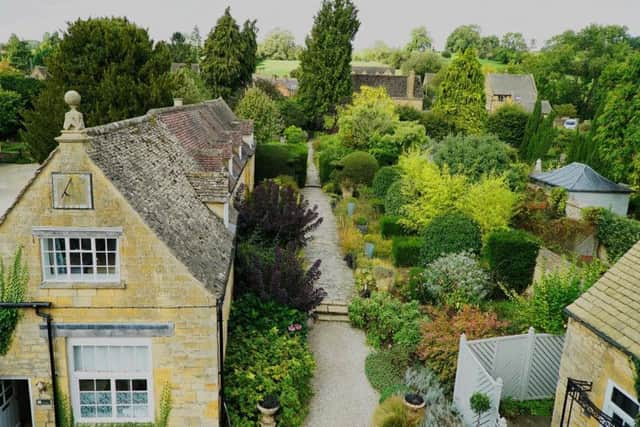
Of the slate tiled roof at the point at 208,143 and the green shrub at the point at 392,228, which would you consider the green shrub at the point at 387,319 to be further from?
the green shrub at the point at 392,228

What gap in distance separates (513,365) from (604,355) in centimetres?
389

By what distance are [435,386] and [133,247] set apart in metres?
8.83

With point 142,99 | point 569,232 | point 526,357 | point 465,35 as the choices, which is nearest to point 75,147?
point 526,357

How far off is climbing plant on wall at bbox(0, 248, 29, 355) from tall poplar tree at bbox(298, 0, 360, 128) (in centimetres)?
5083

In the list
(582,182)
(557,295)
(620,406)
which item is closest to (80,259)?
(620,406)

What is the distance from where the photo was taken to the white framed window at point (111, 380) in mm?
10859

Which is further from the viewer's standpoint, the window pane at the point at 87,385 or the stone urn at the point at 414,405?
the stone urn at the point at 414,405

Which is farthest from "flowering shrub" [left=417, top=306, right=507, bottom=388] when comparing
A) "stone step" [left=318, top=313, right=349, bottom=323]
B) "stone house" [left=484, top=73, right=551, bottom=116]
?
"stone house" [left=484, top=73, right=551, bottom=116]

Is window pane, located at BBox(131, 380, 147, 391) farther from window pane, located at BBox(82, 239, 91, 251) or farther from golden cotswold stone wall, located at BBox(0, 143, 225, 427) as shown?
window pane, located at BBox(82, 239, 91, 251)

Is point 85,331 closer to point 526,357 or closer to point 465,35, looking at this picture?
point 526,357

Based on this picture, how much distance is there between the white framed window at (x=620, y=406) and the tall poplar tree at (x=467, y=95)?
132 feet

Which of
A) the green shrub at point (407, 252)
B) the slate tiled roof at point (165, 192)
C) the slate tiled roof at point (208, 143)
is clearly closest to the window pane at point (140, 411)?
the slate tiled roof at point (165, 192)

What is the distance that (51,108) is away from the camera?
29.9 m

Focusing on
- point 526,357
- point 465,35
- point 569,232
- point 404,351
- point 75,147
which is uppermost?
point 465,35
